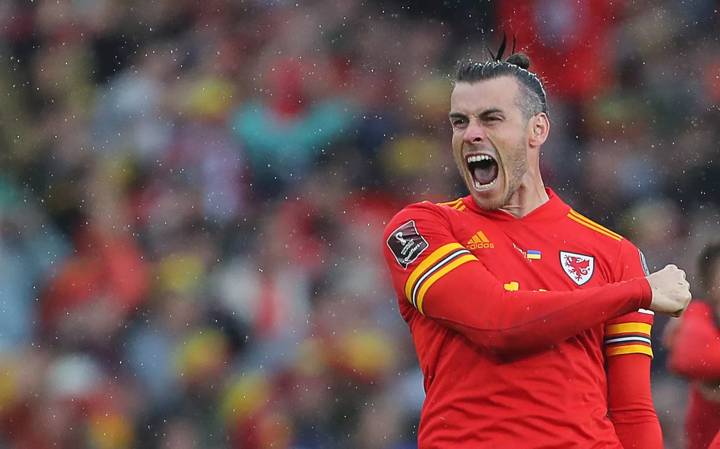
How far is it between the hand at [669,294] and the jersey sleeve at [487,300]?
15 mm

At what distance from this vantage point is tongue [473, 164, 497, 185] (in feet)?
8.13

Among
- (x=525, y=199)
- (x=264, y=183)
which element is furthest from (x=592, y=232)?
(x=264, y=183)

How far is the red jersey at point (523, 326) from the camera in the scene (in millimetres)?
2211

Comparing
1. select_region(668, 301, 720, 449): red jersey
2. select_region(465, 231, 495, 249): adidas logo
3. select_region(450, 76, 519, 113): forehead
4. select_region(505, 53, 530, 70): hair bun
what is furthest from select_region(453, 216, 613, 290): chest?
select_region(668, 301, 720, 449): red jersey

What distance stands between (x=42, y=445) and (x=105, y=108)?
1.67 m

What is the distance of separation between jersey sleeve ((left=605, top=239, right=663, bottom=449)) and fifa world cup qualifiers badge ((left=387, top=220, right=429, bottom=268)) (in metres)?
0.42

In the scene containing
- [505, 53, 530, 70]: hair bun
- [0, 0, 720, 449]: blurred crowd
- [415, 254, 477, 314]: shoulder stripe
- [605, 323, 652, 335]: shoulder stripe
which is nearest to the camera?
[415, 254, 477, 314]: shoulder stripe

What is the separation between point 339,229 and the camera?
5555 mm

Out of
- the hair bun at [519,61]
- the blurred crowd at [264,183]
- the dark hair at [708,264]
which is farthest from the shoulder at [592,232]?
the blurred crowd at [264,183]

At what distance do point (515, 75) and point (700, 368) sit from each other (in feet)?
6.68

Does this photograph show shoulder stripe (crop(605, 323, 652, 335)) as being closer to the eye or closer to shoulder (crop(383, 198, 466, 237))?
shoulder (crop(383, 198, 466, 237))

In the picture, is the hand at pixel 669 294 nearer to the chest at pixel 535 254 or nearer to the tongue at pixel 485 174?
the chest at pixel 535 254

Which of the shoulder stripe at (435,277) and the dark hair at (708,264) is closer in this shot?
the shoulder stripe at (435,277)

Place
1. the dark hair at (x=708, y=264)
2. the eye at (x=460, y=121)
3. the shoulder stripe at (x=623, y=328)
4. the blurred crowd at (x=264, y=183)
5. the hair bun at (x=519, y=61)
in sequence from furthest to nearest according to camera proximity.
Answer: the blurred crowd at (x=264, y=183)
the dark hair at (x=708, y=264)
the hair bun at (x=519, y=61)
the eye at (x=460, y=121)
the shoulder stripe at (x=623, y=328)
